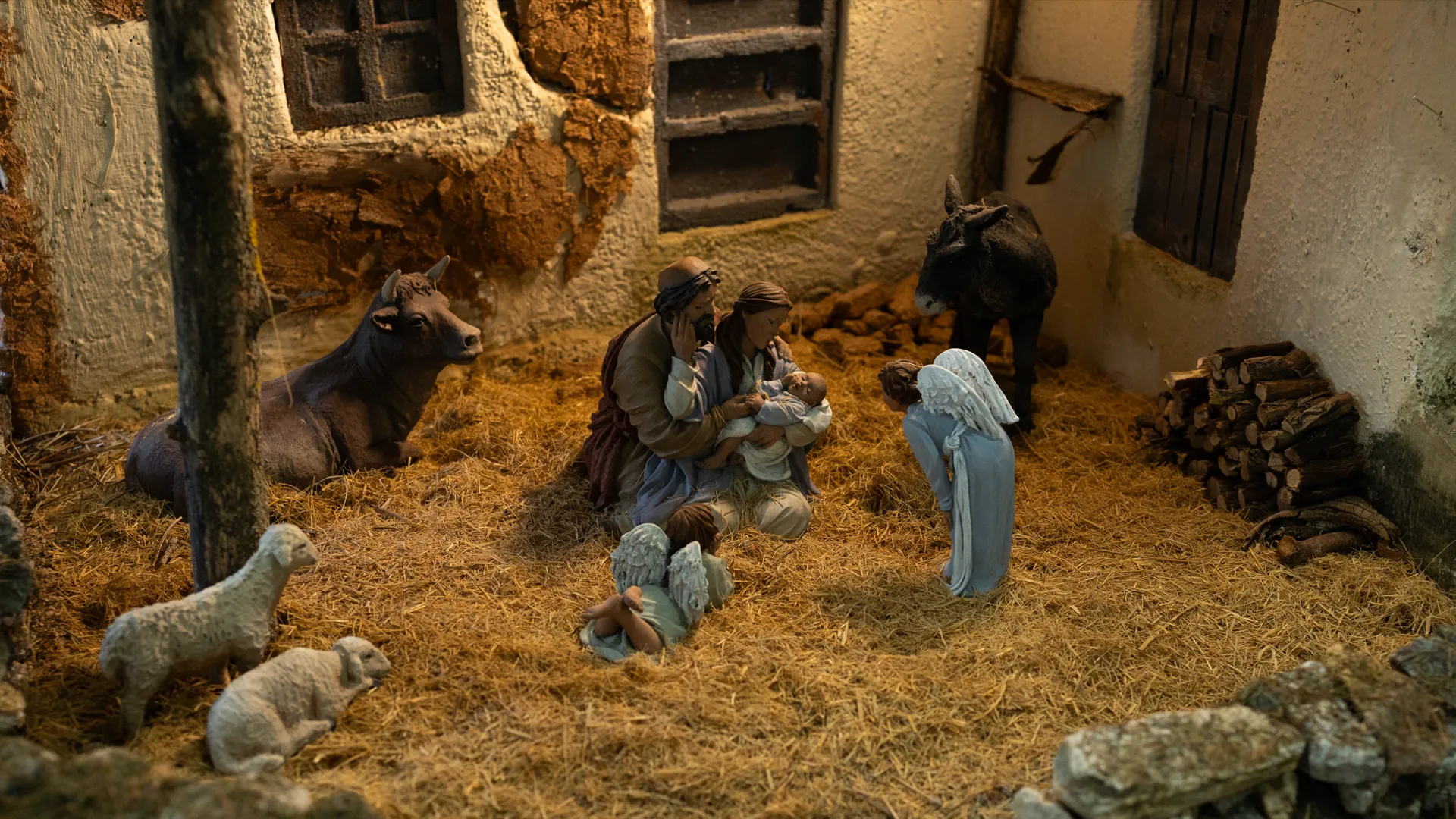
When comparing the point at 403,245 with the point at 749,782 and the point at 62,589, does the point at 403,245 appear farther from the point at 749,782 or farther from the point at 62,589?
the point at 749,782

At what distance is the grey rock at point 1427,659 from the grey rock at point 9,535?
497 centimetres

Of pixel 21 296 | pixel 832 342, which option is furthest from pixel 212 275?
pixel 832 342

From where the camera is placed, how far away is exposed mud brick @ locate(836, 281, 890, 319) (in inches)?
330

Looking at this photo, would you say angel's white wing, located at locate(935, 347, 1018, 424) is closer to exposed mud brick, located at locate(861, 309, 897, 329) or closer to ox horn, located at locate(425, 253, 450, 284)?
ox horn, located at locate(425, 253, 450, 284)

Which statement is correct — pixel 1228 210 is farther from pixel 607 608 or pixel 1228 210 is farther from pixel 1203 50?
pixel 607 608

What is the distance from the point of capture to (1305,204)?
624 cm

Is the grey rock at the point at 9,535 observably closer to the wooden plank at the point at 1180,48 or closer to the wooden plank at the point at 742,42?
the wooden plank at the point at 742,42

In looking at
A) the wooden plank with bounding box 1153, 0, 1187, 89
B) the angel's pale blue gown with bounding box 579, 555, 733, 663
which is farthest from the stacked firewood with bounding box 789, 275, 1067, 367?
the angel's pale blue gown with bounding box 579, 555, 733, 663

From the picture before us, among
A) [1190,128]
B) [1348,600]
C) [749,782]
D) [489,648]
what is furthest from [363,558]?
[1190,128]

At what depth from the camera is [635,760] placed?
14.8ft

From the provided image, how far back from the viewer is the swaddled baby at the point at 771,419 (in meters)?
5.90

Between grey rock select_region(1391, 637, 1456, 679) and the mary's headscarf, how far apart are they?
1.61 metres

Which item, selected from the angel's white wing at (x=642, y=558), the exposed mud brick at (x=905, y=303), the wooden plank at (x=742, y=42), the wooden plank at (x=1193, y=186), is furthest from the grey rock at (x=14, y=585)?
the wooden plank at (x=1193, y=186)

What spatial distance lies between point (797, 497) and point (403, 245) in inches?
109
